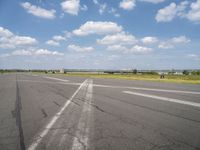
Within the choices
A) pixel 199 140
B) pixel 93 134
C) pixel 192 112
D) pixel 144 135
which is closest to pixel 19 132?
pixel 93 134

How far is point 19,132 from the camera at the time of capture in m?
4.95

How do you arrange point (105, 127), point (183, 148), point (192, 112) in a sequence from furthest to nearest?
point (192, 112), point (105, 127), point (183, 148)

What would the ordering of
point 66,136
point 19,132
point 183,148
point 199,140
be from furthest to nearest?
point 19,132 < point 66,136 < point 199,140 < point 183,148

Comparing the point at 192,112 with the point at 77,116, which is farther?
the point at 192,112

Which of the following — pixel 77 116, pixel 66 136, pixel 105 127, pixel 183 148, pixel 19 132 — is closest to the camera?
pixel 183 148

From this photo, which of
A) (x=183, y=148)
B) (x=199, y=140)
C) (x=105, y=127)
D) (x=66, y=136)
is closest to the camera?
(x=183, y=148)

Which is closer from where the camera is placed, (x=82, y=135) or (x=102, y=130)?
(x=82, y=135)

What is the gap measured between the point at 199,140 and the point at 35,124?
409 centimetres

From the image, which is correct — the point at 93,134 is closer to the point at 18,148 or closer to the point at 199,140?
the point at 18,148

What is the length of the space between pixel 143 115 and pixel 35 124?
3307 millimetres

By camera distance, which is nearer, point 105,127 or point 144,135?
point 144,135

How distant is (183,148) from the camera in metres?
3.88

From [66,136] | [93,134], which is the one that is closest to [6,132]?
[66,136]

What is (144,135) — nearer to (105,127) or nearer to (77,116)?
(105,127)
